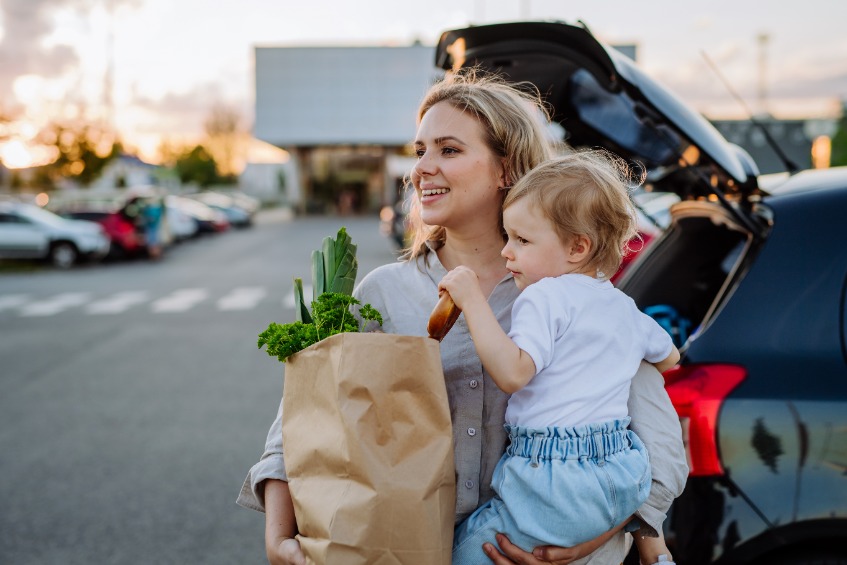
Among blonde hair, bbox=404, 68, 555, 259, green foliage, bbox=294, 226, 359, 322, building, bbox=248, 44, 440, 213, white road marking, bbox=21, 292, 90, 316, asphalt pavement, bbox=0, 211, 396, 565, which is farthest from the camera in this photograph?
building, bbox=248, 44, 440, 213

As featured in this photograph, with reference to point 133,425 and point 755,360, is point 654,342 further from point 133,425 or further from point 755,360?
point 133,425

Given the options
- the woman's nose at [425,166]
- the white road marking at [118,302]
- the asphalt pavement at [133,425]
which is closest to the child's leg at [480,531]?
the woman's nose at [425,166]

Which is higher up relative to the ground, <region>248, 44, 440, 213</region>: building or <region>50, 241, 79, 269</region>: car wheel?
<region>248, 44, 440, 213</region>: building

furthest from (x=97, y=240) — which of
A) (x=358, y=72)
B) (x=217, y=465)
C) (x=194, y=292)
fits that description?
(x=358, y=72)

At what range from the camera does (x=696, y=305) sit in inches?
128

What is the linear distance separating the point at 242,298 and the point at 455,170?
41.7ft

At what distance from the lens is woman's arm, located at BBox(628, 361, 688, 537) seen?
1768 millimetres

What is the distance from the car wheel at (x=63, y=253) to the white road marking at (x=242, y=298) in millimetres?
7789

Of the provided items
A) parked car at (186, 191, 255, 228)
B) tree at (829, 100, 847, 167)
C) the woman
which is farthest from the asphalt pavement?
tree at (829, 100, 847, 167)

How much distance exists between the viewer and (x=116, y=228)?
866 inches

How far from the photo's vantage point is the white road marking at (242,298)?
1310 cm

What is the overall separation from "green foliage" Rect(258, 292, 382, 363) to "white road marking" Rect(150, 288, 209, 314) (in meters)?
11.5

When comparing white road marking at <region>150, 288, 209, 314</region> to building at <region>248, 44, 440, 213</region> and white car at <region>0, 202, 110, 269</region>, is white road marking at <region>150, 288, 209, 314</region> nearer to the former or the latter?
white car at <region>0, 202, 110, 269</region>

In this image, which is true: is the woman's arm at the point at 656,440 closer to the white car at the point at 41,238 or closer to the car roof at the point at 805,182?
the car roof at the point at 805,182
